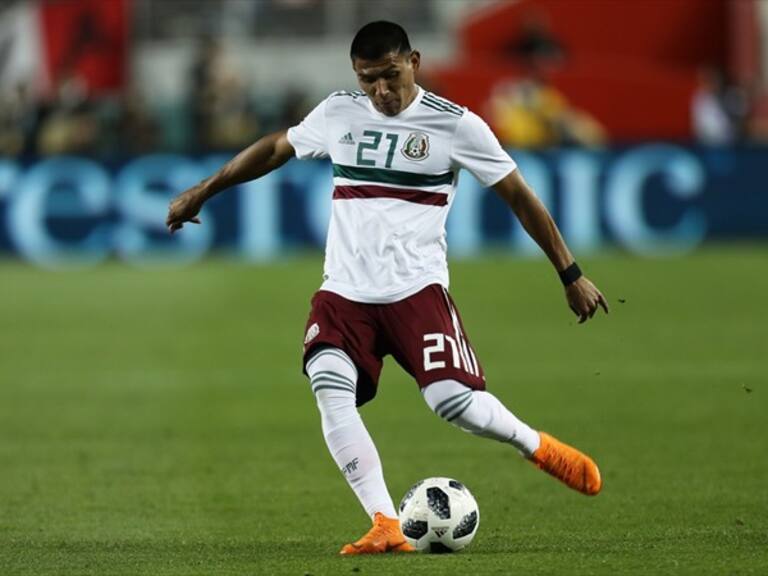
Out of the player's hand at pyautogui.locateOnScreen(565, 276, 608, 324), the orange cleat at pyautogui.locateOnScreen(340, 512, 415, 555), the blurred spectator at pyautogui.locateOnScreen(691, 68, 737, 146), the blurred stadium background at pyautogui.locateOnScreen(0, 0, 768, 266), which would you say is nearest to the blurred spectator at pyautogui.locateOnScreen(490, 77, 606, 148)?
the blurred stadium background at pyautogui.locateOnScreen(0, 0, 768, 266)

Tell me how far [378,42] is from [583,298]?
4.25ft

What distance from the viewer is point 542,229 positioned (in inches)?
300

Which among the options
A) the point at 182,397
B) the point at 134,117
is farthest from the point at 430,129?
the point at 134,117

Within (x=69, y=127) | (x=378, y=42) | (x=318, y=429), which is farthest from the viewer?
(x=69, y=127)

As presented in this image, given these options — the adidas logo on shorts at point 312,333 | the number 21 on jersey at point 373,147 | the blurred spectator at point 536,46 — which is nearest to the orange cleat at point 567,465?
the adidas logo on shorts at point 312,333

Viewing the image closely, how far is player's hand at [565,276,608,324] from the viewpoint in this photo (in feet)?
24.9

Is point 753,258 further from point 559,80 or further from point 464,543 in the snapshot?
point 464,543

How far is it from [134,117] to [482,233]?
497 centimetres

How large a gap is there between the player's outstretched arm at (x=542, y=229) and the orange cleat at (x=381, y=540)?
1.11 m

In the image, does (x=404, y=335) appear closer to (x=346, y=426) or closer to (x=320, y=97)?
(x=346, y=426)

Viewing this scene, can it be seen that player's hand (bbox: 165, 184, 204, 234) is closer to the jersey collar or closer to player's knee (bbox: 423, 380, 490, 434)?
the jersey collar

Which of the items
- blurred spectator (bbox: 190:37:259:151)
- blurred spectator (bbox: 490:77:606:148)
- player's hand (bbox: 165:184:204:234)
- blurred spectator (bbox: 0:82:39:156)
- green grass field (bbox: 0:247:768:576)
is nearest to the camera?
green grass field (bbox: 0:247:768:576)

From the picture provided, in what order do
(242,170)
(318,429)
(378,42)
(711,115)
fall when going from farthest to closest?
1. (711,115)
2. (318,429)
3. (242,170)
4. (378,42)

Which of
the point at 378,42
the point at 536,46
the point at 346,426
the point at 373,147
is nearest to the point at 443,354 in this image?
the point at 346,426
